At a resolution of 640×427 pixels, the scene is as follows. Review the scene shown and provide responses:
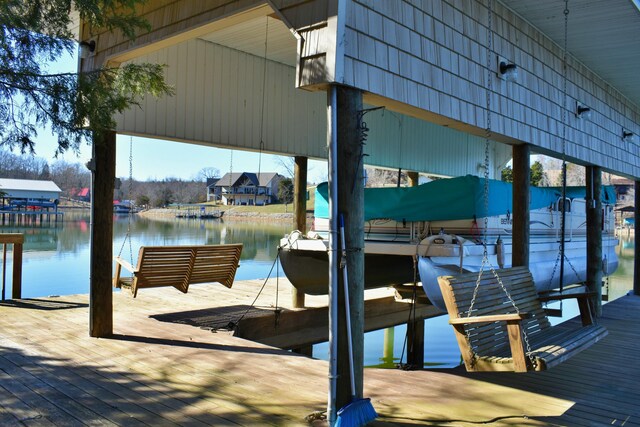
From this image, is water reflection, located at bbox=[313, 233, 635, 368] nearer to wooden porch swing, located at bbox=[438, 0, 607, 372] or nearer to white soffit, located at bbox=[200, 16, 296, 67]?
wooden porch swing, located at bbox=[438, 0, 607, 372]

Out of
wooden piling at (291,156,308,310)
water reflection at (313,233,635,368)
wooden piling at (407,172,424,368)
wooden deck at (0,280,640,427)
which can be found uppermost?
wooden piling at (291,156,308,310)

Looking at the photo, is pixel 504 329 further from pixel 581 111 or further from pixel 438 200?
pixel 581 111

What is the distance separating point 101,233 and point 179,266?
1517 millimetres

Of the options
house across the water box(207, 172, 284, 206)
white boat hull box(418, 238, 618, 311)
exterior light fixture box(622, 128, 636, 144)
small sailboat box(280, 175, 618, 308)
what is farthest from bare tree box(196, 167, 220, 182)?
small sailboat box(280, 175, 618, 308)

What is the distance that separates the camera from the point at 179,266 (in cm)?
721

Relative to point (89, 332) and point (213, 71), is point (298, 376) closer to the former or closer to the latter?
point (89, 332)

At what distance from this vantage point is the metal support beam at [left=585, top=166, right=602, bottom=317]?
8922mm

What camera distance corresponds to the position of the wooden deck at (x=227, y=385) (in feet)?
12.4

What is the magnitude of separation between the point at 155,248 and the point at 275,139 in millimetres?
2944

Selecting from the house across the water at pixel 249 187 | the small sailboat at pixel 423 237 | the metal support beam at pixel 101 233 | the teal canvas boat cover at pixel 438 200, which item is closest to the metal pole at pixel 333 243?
the metal support beam at pixel 101 233

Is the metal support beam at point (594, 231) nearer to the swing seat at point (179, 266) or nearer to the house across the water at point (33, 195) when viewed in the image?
the swing seat at point (179, 266)

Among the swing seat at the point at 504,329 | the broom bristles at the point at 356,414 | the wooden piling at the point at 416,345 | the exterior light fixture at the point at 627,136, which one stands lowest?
the wooden piling at the point at 416,345

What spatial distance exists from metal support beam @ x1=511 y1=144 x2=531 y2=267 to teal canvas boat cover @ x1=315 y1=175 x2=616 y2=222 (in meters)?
0.52

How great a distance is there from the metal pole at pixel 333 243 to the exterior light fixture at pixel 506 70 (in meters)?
3.03
